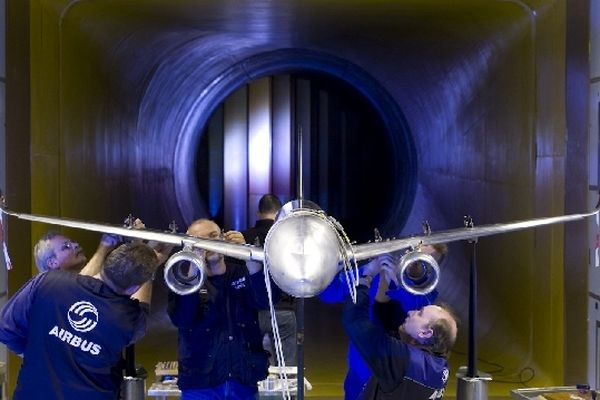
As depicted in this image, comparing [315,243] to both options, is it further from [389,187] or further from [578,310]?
[389,187]

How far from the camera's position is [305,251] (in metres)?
3.20

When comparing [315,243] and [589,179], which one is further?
[589,179]

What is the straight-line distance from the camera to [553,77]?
22.3 ft

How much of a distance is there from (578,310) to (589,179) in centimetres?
87

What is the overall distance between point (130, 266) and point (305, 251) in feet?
4.10

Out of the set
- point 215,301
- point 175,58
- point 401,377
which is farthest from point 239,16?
point 401,377

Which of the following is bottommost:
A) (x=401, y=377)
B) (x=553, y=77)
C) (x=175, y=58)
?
(x=401, y=377)

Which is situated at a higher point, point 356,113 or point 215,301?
point 356,113

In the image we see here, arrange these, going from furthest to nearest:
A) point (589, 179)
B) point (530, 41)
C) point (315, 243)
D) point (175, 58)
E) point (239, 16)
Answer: point (175, 58) < point (239, 16) < point (530, 41) < point (589, 179) < point (315, 243)

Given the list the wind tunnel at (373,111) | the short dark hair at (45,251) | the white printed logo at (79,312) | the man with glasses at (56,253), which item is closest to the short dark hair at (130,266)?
the white printed logo at (79,312)

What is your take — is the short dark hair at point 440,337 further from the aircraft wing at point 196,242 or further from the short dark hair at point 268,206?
the short dark hair at point 268,206

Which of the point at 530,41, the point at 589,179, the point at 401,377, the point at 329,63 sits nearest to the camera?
the point at 401,377

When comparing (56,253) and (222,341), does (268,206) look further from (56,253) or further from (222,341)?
(56,253)

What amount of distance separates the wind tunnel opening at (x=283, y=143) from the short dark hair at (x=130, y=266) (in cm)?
1019
